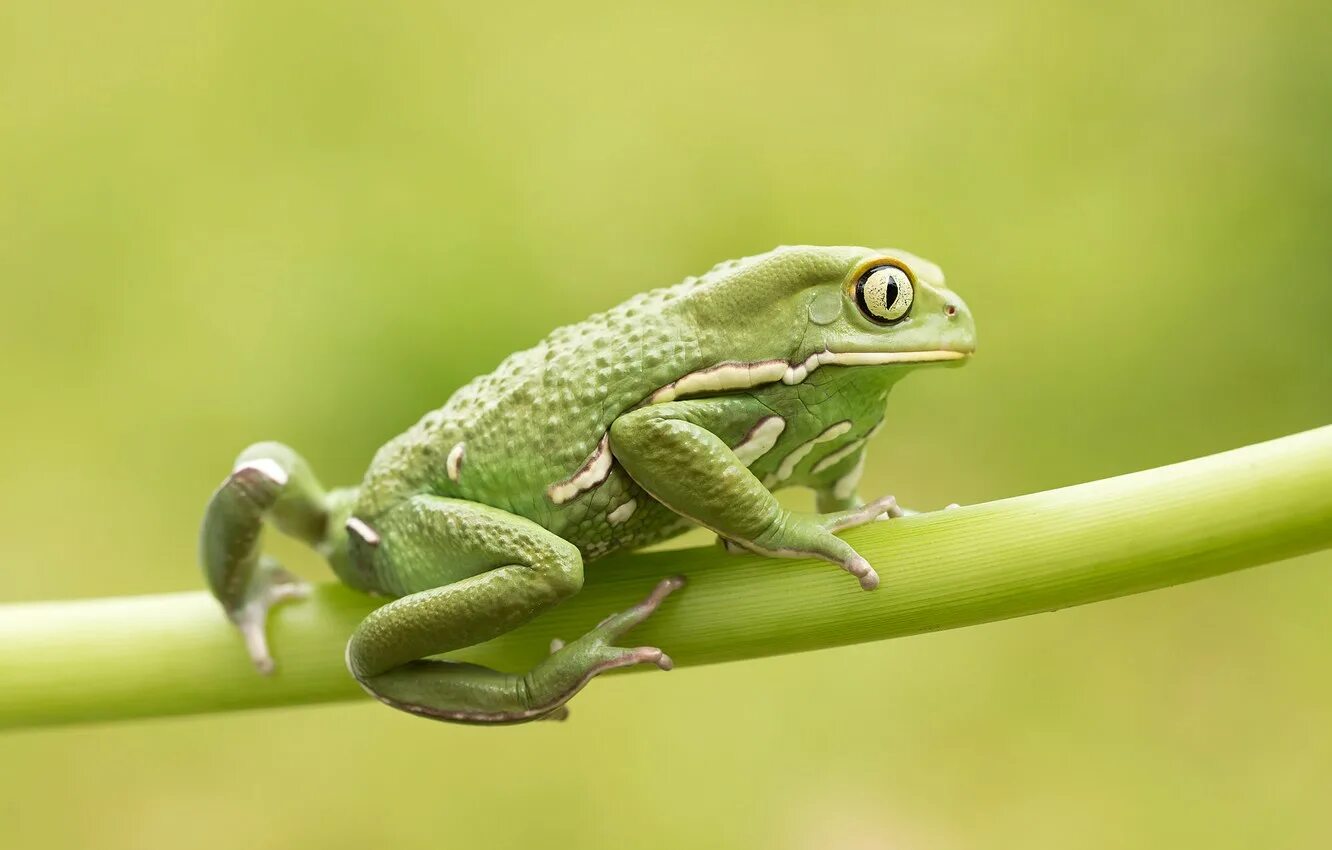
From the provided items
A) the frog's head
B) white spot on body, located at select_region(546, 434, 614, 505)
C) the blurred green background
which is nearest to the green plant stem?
white spot on body, located at select_region(546, 434, 614, 505)

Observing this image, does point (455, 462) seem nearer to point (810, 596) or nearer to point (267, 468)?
point (267, 468)

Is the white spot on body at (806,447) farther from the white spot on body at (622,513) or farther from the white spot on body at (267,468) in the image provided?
the white spot on body at (267,468)

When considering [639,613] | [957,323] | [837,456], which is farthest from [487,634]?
[957,323]

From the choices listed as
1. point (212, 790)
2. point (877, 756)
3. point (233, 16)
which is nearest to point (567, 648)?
point (877, 756)

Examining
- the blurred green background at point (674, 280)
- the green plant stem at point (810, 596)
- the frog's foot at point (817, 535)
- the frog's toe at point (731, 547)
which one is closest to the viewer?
the green plant stem at point (810, 596)

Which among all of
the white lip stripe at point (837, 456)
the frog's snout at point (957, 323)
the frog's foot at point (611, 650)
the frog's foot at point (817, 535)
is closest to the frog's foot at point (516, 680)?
the frog's foot at point (611, 650)
